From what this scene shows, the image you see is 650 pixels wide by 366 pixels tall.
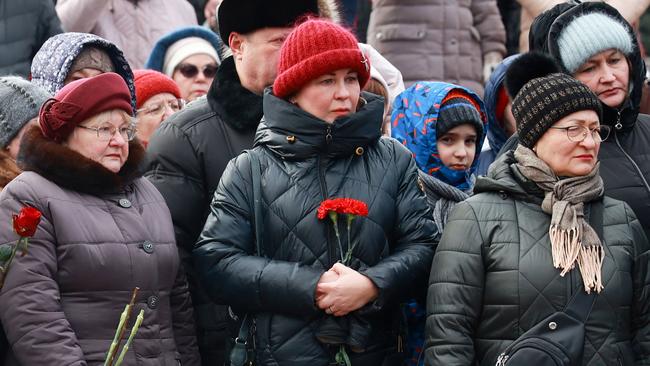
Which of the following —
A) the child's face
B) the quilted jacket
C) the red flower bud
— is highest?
the red flower bud

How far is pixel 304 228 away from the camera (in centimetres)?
505

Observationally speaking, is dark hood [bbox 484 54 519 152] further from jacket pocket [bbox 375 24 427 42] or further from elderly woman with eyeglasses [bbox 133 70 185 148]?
jacket pocket [bbox 375 24 427 42]

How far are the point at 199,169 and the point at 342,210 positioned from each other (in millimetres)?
900

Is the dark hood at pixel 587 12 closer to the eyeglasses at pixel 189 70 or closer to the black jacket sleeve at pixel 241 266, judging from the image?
the black jacket sleeve at pixel 241 266

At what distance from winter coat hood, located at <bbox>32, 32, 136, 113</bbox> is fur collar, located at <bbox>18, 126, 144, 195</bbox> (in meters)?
1.25

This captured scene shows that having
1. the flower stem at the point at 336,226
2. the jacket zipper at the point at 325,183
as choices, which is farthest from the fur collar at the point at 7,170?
the flower stem at the point at 336,226

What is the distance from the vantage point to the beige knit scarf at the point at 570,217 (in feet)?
16.4

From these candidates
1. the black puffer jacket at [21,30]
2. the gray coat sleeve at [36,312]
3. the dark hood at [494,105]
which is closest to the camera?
the gray coat sleeve at [36,312]

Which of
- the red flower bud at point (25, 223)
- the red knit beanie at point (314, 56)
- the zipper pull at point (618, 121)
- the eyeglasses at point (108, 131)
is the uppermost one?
the red flower bud at point (25, 223)

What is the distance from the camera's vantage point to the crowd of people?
487cm

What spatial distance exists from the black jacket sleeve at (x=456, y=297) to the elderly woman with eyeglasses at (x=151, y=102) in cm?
282

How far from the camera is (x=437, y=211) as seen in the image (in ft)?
19.3

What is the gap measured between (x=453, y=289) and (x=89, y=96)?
5.20 ft

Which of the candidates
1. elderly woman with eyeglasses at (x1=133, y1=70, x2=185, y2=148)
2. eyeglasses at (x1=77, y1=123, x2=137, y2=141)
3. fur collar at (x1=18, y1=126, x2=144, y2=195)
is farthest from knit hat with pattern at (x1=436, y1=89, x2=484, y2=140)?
elderly woman with eyeglasses at (x1=133, y1=70, x2=185, y2=148)
